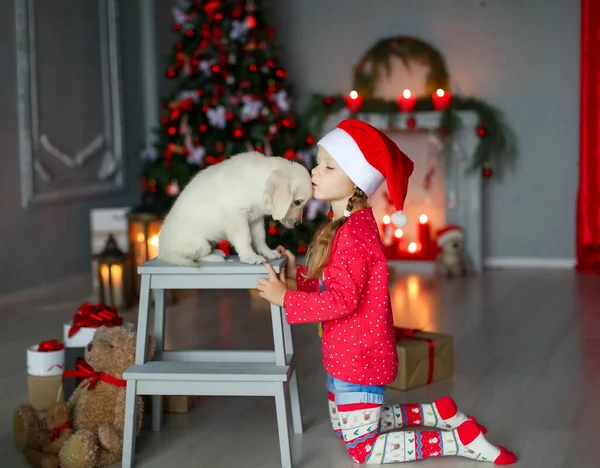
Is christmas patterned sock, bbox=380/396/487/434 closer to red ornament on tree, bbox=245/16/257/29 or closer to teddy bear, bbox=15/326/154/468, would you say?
teddy bear, bbox=15/326/154/468

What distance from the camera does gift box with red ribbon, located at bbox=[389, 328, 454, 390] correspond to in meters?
3.06

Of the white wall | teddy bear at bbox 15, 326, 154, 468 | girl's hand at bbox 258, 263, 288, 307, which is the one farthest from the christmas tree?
girl's hand at bbox 258, 263, 288, 307

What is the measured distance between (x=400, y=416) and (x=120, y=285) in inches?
85.9

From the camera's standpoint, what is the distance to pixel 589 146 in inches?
205

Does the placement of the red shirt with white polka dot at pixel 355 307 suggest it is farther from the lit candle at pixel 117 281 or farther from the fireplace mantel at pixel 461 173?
the fireplace mantel at pixel 461 173

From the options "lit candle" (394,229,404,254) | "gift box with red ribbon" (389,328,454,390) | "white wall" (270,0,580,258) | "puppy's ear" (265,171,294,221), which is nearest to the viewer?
"puppy's ear" (265,171,294,221)

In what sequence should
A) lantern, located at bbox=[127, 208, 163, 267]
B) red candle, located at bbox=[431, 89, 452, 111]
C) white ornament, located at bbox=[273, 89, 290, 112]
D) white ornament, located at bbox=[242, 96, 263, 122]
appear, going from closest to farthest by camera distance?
lantern, located at bbox=[127, 208, 163, 267]
white ornament, located at bbox=[242, 96, 263, 122]
white ornament, located at bbox=[273, 89, 290, 112]
red candle, located at bbox=[431, 89, 452, 111]

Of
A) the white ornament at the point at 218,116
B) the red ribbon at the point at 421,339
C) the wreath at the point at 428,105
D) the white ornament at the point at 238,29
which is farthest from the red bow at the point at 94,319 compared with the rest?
the wreath at the point at 428,105

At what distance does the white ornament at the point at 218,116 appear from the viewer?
499cm

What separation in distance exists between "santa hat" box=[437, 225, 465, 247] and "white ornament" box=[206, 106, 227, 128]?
138 centimetres

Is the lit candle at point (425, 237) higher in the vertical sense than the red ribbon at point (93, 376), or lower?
higher

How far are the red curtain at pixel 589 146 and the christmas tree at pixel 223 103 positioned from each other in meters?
1.52

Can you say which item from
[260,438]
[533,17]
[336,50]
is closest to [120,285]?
[260,438]

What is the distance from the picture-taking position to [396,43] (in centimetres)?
559
